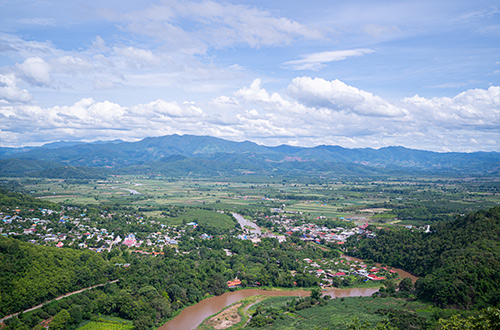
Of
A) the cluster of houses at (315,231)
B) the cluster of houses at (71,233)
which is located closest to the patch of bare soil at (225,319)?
the cluster of houses at (71,233)

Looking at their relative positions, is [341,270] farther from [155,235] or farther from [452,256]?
[155,235]

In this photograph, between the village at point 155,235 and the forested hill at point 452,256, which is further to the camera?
the village at point 155,235

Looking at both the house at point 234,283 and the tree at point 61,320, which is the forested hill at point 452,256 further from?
the tree at point 61,320

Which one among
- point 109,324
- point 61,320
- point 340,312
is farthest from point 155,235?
point 340,312

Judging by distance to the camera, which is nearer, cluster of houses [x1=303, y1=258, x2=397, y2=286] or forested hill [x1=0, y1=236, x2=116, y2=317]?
forested hill [x1=0, y1=236, x2=116, y2=317]

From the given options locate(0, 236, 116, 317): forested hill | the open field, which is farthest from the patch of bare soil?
the open field

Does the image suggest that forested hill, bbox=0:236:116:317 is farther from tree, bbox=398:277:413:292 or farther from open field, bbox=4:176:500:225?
open field, bbox=4:176:500:225
